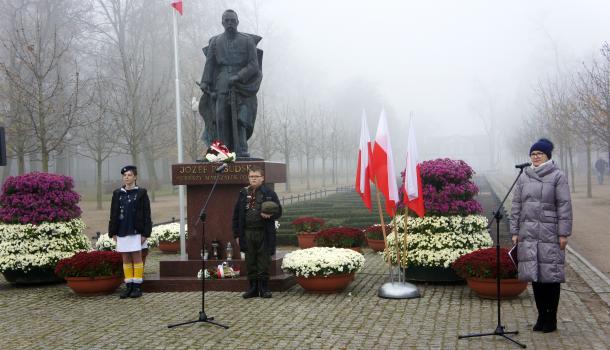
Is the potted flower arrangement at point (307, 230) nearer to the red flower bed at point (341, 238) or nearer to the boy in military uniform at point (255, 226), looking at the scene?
the red flower bed at point (341, 238)

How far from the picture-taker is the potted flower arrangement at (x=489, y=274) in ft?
27.2

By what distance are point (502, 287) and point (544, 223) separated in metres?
2.15

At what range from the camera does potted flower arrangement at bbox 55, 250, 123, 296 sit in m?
9.34

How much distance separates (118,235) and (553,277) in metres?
5.73

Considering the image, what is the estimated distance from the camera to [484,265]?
8352mm

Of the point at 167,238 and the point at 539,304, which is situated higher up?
the point at 167,238

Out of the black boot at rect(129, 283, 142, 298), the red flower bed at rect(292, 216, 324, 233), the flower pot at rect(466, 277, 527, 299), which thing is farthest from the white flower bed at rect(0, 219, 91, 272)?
the flower pot at rect(466, 277, 527, 299)

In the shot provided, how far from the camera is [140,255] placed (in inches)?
365

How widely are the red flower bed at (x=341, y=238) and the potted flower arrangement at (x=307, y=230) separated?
7.69 ft

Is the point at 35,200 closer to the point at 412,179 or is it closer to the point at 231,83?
the point at 231,83

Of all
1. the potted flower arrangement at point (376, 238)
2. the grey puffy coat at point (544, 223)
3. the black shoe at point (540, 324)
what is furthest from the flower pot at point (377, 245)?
the grey puffy coat at point (544, 223)

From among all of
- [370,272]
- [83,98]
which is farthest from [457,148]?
[370,272]

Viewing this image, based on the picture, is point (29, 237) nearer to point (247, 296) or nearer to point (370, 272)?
point (247, 296)

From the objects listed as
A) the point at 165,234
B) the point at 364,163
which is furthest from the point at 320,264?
the point at 165,234
